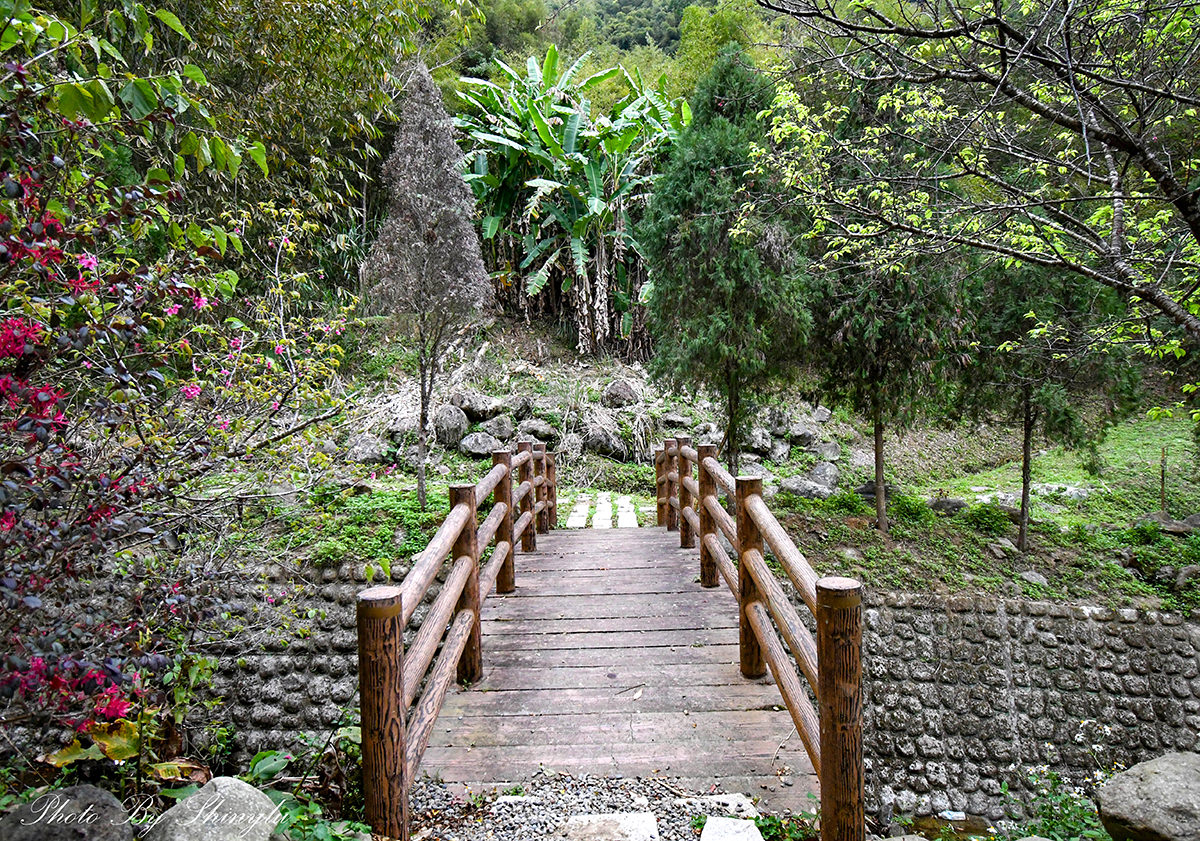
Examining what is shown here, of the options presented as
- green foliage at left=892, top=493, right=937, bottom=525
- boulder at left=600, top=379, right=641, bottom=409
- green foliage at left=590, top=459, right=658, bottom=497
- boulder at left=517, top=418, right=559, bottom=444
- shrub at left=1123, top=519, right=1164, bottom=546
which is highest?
boulder at left=600, top=379, right=641, bottom=409

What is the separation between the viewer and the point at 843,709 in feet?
6.62

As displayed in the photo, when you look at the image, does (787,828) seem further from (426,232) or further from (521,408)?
(521,408)

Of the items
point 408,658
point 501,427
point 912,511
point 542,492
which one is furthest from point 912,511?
point 408,658

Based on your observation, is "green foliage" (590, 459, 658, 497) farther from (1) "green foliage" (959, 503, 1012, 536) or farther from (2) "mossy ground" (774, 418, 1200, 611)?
(1) "green foliage" (959, 503, 1012, 536)

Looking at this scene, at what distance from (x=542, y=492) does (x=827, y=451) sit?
7.62 metres

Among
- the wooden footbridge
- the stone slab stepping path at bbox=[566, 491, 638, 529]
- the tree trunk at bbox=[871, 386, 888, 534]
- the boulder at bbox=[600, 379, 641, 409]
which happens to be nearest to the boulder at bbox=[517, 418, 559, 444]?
the boulder at bbox=[600, 379, 641, 409]

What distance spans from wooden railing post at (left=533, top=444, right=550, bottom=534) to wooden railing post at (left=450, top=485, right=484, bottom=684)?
3.33 meters

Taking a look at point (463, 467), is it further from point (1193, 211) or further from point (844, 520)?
point (1193, 211)

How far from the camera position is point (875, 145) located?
7492 millimetres

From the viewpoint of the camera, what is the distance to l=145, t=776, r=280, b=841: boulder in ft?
6.27

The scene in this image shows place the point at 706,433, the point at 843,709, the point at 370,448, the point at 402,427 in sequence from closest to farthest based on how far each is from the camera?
the point at 843,709
the point at 370,448
the point at 402,427
the point at 706,433

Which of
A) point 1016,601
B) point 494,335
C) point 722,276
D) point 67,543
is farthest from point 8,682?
point 494,335

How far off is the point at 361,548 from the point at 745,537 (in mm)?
4918

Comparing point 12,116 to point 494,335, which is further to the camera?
point 494,335
